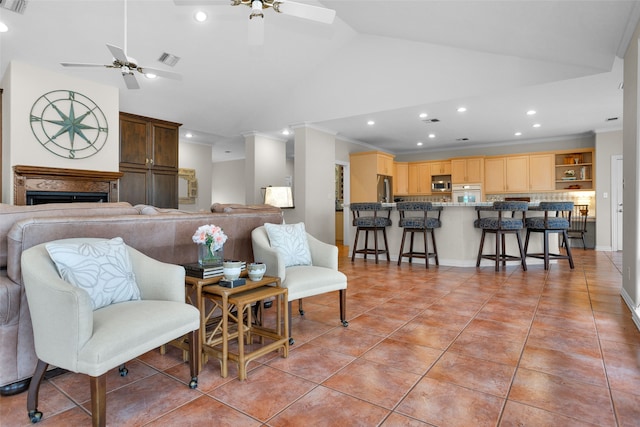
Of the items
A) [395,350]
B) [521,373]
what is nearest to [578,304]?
[521,373]

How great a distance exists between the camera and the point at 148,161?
6.39m

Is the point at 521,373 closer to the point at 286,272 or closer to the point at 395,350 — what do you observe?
the point at 395,350

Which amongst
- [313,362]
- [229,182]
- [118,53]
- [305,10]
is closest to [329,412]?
[313,362]

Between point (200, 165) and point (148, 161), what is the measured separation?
8.16 feet

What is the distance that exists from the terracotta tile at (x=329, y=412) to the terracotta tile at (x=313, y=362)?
19 centimetres

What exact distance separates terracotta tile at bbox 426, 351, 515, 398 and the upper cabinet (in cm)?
755

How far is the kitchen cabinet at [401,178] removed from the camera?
9.77 metres

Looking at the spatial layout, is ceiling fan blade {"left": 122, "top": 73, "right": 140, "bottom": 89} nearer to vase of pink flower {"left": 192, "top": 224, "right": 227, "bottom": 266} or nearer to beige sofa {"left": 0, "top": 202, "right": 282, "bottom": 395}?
beige sofa {"left": 0, "top": 202, "right": 282, "bottom": 395}

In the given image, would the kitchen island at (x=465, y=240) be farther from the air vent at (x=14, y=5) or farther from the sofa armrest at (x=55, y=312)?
the air vent at (x=14, y=5)

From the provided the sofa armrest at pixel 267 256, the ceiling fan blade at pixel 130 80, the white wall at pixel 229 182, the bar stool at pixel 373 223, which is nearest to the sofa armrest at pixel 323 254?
the sofa armrest at pixel 267 256

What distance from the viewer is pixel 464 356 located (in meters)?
2.21

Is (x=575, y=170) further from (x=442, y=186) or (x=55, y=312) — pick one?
(x=55, y=312)

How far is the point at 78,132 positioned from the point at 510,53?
5.67 meters

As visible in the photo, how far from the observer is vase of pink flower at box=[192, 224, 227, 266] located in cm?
218
